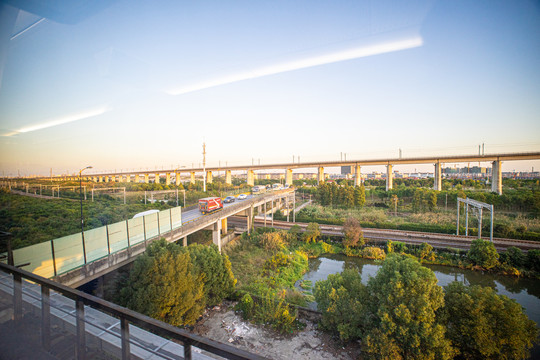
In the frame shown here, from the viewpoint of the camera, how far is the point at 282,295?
29.1ft

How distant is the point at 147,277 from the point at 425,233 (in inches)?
709

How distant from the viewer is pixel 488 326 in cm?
579

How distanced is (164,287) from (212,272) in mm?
2285

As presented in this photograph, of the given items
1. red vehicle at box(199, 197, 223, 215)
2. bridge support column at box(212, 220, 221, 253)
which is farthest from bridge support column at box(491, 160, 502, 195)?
red vehicle at box(199, 197, 223, 215)

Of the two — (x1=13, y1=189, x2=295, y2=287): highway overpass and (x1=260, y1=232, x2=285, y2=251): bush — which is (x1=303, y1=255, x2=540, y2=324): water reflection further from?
(x1=13, y1=189, x2=295, y2=287): highway overpass

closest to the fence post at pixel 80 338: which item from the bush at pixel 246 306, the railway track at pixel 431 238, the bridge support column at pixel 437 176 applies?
the bush at pixel 246 306

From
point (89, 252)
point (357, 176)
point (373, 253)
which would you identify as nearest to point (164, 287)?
point (89, 252)

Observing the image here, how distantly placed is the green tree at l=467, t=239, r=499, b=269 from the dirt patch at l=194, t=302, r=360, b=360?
32.1 feet

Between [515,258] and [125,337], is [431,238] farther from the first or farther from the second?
[125,337]

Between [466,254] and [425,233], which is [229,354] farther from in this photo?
[425,233]

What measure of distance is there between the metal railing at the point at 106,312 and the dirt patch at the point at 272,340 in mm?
6018

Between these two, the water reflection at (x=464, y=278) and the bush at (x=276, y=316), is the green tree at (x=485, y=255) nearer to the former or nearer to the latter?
the water reflection at (x=464, y=278)

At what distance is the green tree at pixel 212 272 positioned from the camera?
8.26 meters

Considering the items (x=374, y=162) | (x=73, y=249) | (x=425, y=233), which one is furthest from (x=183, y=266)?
(x=374, y=162)
